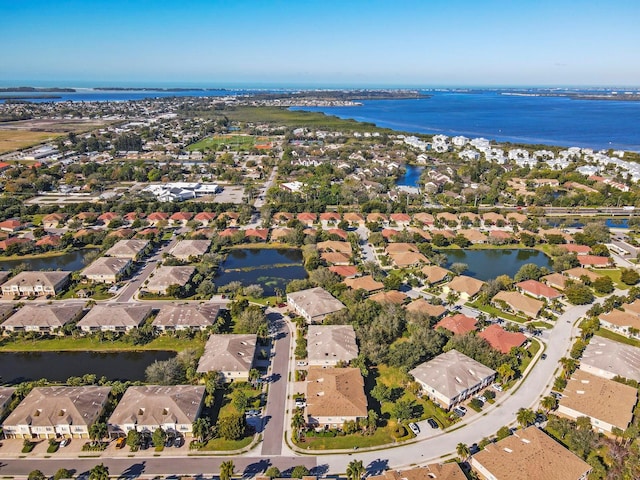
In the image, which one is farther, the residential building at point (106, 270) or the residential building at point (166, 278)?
the residential building at point (106, 270)

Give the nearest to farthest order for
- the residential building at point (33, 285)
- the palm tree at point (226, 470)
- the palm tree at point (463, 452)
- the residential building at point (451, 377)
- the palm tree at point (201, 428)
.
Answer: the palm tree at point (226, 470) → the palm tree at point (463, 452) → the palm tree at point (201, 428) → the residential building at point (451, 377) → the residential building at point (33, 285)

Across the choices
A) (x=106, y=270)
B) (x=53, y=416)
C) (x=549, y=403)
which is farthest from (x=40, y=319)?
(x=549, y=403)

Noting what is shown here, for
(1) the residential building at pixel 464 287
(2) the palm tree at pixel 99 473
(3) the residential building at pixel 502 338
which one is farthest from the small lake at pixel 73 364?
(1) the residential building at pixel 464 287

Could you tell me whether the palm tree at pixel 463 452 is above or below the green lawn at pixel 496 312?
below

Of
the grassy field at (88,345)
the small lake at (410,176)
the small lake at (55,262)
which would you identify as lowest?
the grassy field at (88,345)

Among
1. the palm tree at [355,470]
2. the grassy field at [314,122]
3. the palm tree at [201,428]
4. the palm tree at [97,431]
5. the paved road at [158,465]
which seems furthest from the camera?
the grassy field at [314,122]

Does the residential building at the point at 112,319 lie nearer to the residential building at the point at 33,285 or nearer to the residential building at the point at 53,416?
the residential building at the point at 33,285

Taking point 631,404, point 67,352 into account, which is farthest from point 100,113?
point 631,404
